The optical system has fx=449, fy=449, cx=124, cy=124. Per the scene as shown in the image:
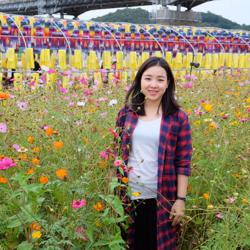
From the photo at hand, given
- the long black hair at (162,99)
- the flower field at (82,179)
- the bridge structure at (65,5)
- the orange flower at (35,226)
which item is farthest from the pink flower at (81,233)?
the bridge structure at (65,5)

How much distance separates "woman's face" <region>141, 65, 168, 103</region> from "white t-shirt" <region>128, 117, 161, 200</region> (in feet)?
0.33

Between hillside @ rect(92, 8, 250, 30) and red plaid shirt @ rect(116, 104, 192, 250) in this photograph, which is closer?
red plaid shirt @ rect(116, 104, 192, 250)

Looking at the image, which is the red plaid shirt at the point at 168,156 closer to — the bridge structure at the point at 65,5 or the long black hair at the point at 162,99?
the long black hair at the point at 162,99

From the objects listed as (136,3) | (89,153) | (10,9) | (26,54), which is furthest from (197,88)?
(10,9)

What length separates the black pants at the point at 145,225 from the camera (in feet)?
6.03

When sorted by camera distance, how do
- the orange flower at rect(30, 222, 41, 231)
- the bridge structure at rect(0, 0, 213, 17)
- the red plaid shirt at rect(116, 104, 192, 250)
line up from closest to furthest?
the orange flower at rect(30, 222, 41, 231) → the red plaid shirt at rect(116, 104, 192, 250) → the bridge structure at rect(0, 0, 213, 17)

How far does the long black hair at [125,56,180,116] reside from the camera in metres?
1.78

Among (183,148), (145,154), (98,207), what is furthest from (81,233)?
(183,148)

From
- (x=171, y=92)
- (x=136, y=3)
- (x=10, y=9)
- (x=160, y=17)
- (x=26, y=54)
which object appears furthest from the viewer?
(x=10, y=9)

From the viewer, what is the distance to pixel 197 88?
367 cm

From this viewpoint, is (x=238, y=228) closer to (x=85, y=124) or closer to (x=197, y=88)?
(x=85, y=124)

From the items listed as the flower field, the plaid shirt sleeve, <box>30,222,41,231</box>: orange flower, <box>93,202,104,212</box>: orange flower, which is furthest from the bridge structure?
<box>30,222,41,231</box>: orange flower

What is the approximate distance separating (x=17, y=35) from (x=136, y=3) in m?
34.3

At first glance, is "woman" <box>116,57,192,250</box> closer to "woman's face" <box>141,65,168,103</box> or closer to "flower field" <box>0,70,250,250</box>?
"woman's face" <box>141,65,168,103</box>
